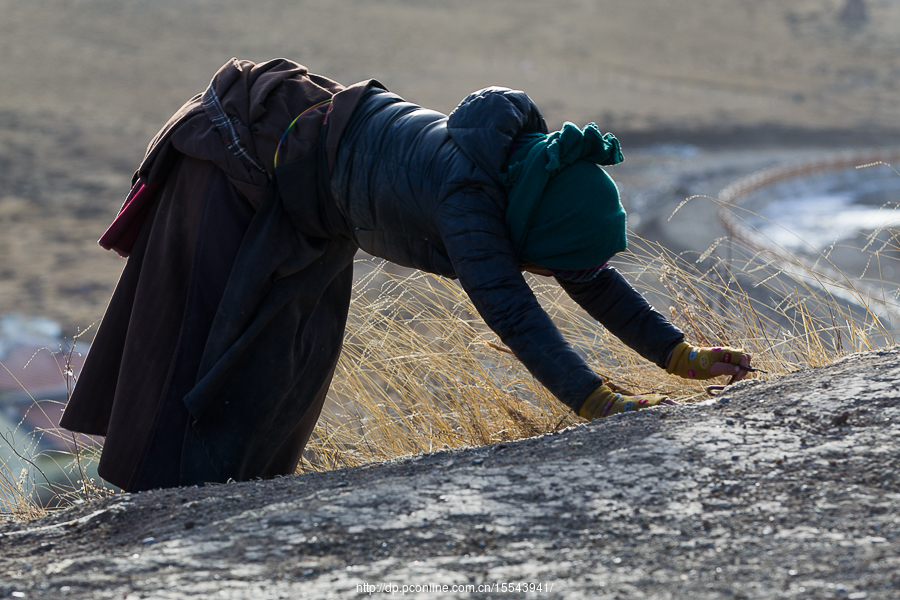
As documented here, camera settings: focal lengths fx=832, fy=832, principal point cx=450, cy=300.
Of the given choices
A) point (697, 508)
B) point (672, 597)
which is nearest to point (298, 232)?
point (697, 508)

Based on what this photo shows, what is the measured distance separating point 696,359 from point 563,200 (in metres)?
0.56

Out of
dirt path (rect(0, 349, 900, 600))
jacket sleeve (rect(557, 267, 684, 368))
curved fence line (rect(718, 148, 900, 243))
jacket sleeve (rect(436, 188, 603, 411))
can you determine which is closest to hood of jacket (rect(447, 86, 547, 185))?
jacket sleeve (rect(436, 188, 603, 411))

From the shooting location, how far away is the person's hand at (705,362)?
6.79ft

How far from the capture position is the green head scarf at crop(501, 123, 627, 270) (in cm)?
182

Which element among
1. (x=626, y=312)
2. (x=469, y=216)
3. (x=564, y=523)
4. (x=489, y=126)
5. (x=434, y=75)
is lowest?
(x=564, y=523)

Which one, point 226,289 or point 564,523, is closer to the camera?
point 564,523

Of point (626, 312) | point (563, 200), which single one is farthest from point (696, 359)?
point (563, 200)

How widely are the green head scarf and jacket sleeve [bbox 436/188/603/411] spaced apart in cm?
10

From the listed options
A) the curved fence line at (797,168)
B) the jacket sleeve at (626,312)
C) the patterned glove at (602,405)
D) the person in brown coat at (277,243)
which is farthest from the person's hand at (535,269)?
the curved fence line at (797,168)

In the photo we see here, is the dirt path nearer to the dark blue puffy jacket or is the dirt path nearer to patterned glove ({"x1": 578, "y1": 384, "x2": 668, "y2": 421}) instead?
patterned glove ({"x1": 578, "y1": 384, "x2": 668, "y2": 421})

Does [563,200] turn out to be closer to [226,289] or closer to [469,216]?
[469,216]

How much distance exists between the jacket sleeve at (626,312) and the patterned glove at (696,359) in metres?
0.04

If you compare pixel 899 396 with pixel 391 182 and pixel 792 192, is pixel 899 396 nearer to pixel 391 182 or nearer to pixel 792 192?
pixel 391 182

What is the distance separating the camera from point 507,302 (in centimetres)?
175
